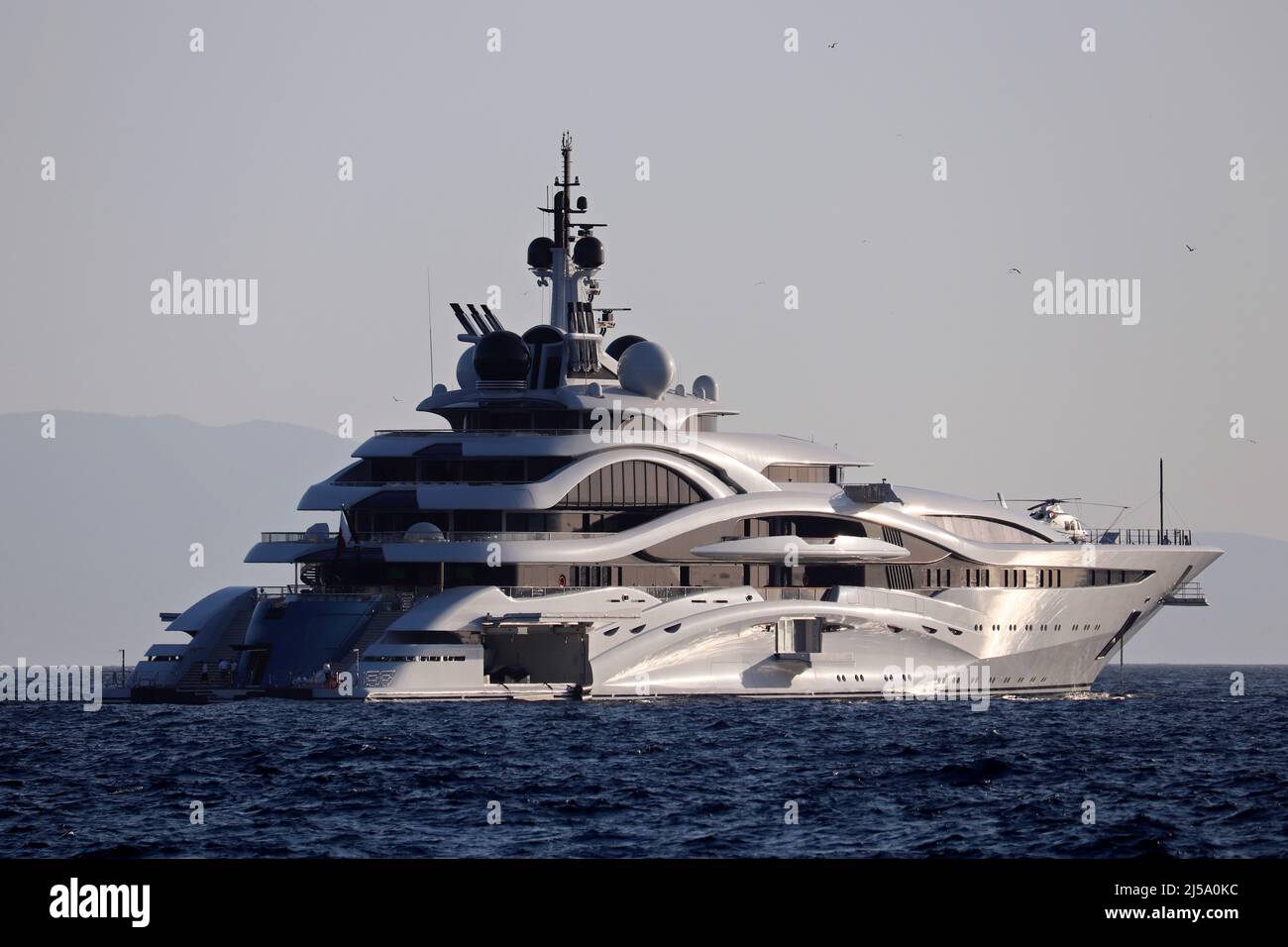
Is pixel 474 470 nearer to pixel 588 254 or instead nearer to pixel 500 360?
pixel 500 360

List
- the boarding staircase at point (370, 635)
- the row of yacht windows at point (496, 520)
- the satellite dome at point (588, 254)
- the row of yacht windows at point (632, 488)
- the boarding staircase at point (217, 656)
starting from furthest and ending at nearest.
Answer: the satellite dome at point (588, 254)
the row of yacht windows at point (632, 488)
the row of yacht windows at point (496, 520)
the boarding staircase at point (217, 656)
the boarding staircase at point (370, 635)

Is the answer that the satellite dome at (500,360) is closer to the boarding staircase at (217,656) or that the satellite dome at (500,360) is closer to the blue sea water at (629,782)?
the boarding staircase at (217,656)

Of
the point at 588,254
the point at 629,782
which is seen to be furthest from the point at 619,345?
the point at 629,782

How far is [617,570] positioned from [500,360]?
30.0 ft

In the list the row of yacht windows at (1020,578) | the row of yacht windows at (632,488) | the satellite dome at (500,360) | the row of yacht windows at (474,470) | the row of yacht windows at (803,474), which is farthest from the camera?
the row of yacht windows at (803,474)

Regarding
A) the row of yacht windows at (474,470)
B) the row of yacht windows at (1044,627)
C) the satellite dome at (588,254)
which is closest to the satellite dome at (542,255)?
the satellite dome at (588,254)

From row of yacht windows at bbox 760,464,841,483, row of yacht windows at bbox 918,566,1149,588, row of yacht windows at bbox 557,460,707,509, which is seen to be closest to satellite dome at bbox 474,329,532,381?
row of yacht windows at bbox 557,460,707,509

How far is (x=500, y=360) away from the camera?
6781 centimetres

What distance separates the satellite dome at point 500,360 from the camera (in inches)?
2672

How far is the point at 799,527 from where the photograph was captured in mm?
65938

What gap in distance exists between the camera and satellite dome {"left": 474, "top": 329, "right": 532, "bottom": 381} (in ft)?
223

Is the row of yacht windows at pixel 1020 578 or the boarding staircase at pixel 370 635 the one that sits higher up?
the row of yacht windows at pixel 1020 578

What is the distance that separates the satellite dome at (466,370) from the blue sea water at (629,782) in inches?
637
